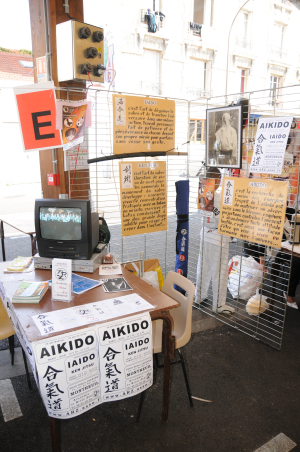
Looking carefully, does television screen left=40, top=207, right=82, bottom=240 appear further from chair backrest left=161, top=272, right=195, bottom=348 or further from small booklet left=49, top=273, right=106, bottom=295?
chair backrest left=161, top=272, right=195, bottom=348

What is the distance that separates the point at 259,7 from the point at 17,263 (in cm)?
1670

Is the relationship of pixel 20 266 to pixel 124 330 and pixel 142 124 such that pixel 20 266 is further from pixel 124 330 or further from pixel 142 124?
pixel 142 124

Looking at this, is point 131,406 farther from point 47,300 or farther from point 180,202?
point 180,202

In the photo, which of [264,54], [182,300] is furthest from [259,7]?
[182,300]

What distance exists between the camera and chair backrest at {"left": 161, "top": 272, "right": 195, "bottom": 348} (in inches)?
78.9

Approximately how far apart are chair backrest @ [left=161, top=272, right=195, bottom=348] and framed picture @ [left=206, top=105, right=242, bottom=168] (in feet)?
4.00

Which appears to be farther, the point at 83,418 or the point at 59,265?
the point at 83,418

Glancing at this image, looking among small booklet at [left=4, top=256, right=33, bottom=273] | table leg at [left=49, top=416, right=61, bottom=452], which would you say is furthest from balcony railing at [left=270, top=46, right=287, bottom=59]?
table leg at [left=49, top=416, right=61, bottom=452]

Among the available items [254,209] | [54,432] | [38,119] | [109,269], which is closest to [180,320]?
[109,269]

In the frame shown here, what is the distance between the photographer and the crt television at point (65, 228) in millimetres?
2209

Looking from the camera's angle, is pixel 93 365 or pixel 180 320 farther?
pixel 180 320

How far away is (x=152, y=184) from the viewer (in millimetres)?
2844

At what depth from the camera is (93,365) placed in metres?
1.55

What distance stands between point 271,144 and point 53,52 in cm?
197
